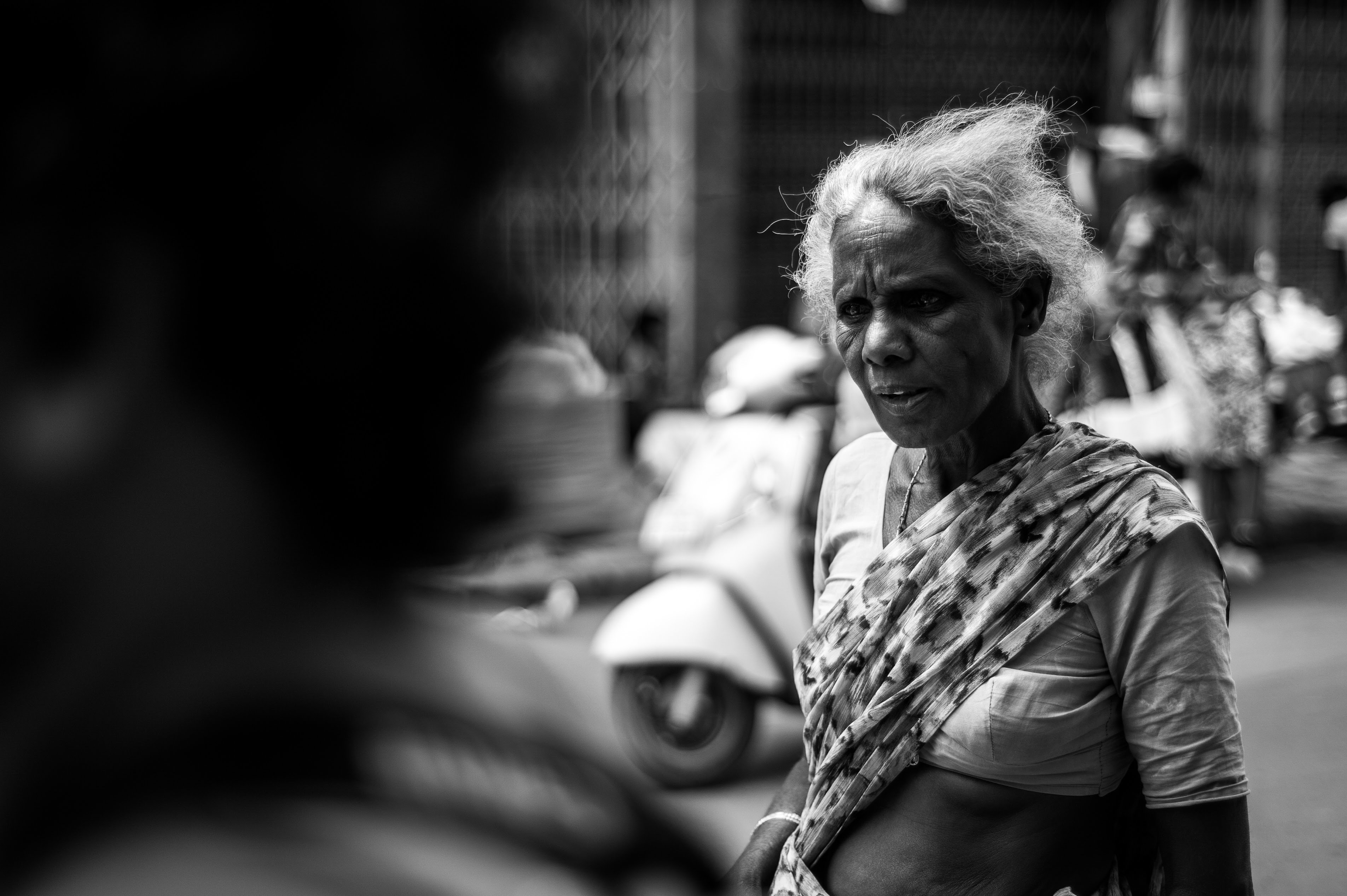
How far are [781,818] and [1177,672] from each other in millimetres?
601

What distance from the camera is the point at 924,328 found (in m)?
1.60

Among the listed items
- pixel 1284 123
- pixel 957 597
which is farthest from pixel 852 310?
pixel 1284 123

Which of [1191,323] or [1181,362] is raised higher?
[1191,323]

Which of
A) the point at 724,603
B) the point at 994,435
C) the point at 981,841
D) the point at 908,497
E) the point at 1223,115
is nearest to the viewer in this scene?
the point at 981,841

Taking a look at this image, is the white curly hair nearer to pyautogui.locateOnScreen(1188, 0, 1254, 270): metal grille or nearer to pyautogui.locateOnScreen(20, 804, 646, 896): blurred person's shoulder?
pyautogui.locateOnScreen(20, 804, 646, 896): blurred person's shoulder

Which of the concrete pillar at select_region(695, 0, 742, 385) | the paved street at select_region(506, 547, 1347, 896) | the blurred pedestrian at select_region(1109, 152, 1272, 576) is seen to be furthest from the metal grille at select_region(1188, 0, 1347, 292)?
the paved street at select_region(506, 547, 1347, 896)

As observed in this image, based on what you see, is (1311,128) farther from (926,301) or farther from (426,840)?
(426,840)

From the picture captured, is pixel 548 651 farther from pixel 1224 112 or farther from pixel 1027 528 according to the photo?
pixel 1224 112

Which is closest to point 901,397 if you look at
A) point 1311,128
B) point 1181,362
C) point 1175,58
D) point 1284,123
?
point 1181,362

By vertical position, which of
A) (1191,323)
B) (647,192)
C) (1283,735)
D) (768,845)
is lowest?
(1283,735)

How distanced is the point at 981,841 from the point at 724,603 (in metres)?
2.77

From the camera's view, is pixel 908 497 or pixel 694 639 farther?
pixel 694 639

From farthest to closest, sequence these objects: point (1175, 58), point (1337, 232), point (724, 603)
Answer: point (1175, 58) → point (1337, 232) → point (724, 603)

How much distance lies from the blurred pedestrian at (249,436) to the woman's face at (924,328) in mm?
1206
